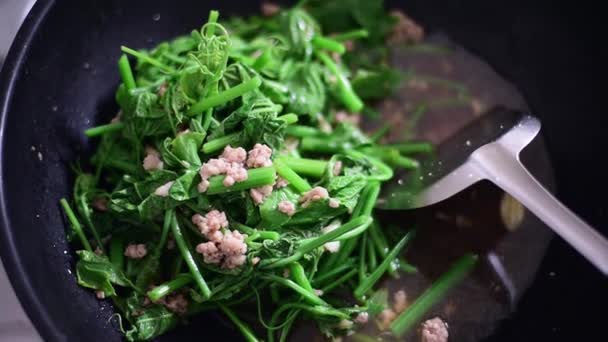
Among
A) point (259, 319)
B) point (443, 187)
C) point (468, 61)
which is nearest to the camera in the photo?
point (259, 319)

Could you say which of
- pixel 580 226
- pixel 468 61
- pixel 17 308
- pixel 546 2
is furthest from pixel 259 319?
pixel 546 2

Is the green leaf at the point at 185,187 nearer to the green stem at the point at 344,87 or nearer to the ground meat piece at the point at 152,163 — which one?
the ground meat piece at the point at 152,163

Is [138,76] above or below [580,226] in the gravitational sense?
above

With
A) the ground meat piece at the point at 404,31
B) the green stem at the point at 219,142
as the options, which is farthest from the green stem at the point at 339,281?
the ground meat piece at the point at 404,31

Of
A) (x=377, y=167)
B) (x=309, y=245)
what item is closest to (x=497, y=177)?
(x=377, y=167)

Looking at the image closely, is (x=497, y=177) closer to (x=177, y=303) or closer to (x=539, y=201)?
(x=539, y=201)

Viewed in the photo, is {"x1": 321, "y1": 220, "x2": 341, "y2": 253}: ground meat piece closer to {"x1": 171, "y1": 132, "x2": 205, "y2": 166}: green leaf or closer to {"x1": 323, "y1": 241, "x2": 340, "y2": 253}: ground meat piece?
{"x1": 323, "y1": 241, "x2": 340, "y2": 253}: ground meat piece

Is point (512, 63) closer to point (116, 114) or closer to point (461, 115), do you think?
point (461, 115)
